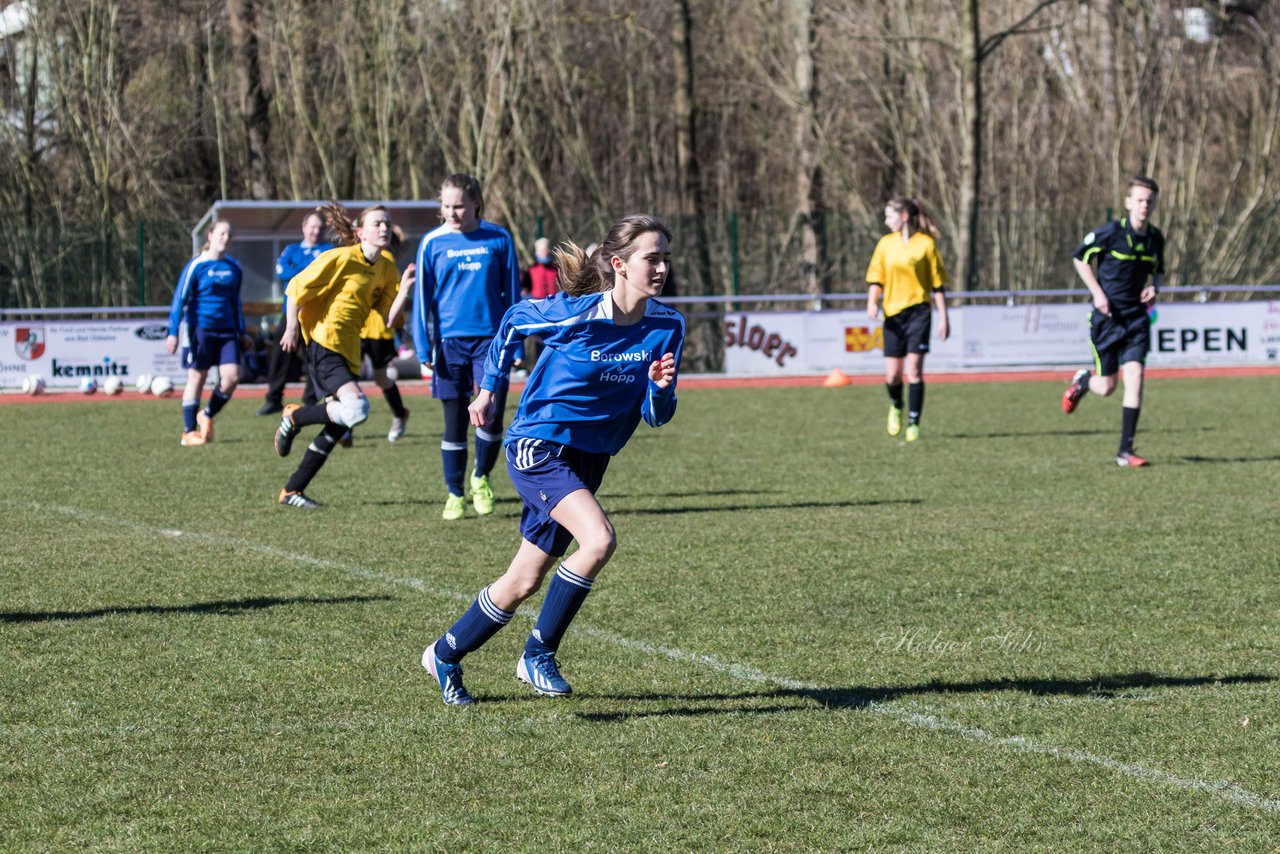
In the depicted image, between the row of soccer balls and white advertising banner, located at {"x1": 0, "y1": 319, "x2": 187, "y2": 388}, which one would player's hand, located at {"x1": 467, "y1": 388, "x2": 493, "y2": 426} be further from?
white advertising banner, located at {"x1": 0, "y1": 319, "x2": 187, "y2": 388}

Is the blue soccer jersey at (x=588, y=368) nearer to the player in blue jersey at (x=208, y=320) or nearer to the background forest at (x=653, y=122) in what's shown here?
the player in blue jersey at (x=208, y=320)

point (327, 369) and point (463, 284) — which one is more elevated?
point (463, 284)

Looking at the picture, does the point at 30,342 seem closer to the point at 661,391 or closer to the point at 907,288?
the point at 907,288

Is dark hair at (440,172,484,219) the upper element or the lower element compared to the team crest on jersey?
upper

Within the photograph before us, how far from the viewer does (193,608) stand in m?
7.09

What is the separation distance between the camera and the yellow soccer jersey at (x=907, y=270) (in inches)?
562

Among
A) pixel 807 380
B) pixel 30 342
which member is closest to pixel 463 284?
pixel 807 380

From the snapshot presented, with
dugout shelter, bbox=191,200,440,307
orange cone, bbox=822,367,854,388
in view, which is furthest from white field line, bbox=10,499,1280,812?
dugout shelter, bbox=191,200,440,307

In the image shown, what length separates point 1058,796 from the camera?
4.47 metres

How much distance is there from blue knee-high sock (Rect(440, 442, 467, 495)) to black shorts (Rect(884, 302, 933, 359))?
5.56m

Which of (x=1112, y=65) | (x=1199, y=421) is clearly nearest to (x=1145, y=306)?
(x=1199, y=421)

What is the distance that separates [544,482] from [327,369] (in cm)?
515

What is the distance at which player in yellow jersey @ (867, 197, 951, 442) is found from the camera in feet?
46.8

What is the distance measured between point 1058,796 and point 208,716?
2646 millimetres
